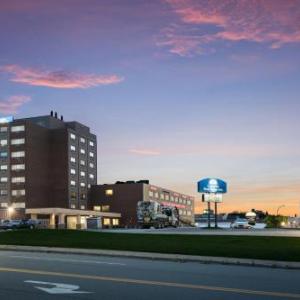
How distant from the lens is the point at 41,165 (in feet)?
506

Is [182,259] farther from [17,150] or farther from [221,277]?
[17,150]

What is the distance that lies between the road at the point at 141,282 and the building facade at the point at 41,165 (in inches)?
5155

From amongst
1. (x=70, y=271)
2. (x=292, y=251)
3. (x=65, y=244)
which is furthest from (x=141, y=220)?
(x=70, y=271)

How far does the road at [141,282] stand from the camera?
11.3 meters

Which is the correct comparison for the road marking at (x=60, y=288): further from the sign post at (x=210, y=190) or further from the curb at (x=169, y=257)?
the sign post at (x=210, y=190)

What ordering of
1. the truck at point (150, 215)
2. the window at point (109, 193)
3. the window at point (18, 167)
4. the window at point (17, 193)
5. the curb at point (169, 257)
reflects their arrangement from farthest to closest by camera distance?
the window at point (109, 193) → the window at point (18, 167) → the window at point (17, 193) → the truck at point (150, 215) → the curb at point (169, 257)

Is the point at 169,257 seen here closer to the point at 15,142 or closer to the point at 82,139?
the point at 15,142

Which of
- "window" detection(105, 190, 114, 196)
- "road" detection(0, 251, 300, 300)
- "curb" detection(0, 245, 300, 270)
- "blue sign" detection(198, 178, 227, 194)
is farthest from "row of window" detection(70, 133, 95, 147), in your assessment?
"road" detection(0, 251, 300, 300)

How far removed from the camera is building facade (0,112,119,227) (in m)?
148

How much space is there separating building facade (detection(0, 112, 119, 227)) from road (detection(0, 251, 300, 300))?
131 m

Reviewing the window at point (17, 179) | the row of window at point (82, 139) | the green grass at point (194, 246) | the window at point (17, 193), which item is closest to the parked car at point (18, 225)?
the green grass at point (194, 246)

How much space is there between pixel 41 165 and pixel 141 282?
144 m

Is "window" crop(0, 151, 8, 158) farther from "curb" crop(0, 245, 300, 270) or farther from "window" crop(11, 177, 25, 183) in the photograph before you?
"curb" crop(0, 245, 300, 270)

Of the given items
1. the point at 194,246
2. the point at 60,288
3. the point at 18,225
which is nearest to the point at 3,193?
the point at 18,225
